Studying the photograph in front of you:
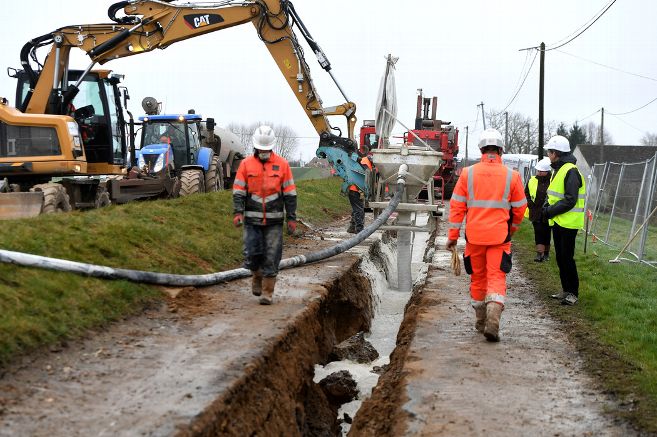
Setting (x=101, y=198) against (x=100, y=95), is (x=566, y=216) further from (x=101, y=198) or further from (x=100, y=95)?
(x=100, y=95)

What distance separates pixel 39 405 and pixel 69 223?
4942mm

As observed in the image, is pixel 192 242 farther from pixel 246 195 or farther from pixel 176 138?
pixel 176 138

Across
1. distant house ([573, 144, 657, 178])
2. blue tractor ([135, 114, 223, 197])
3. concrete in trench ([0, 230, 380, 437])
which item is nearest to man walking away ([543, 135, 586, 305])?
concrete in trench ([0, 230, 380, 437])

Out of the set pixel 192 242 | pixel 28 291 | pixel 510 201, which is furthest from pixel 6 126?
pixel 510 201

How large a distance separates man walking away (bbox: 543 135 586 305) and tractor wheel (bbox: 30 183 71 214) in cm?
778

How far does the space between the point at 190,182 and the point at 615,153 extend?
4993 centimetres

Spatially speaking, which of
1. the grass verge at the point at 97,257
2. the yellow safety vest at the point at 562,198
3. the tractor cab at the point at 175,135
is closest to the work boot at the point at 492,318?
the yellow safety vest at the point at 562,198

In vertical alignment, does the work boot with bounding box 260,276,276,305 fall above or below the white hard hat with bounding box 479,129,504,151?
below

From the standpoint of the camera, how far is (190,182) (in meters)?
19.3

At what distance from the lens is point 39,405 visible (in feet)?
16.0

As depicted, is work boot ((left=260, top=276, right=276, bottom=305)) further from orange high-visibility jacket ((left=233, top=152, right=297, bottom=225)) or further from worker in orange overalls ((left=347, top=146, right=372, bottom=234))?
worker in orange overalls ((left=347, top=146, right=372, bottom=234))

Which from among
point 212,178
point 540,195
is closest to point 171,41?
point 212,178

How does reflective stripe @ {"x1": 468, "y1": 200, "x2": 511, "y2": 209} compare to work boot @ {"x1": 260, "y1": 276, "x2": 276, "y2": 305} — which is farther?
work boot @ {"x1": 260, "y1": 276, "x2": 276, "y2": 305}

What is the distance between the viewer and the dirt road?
206 inches
